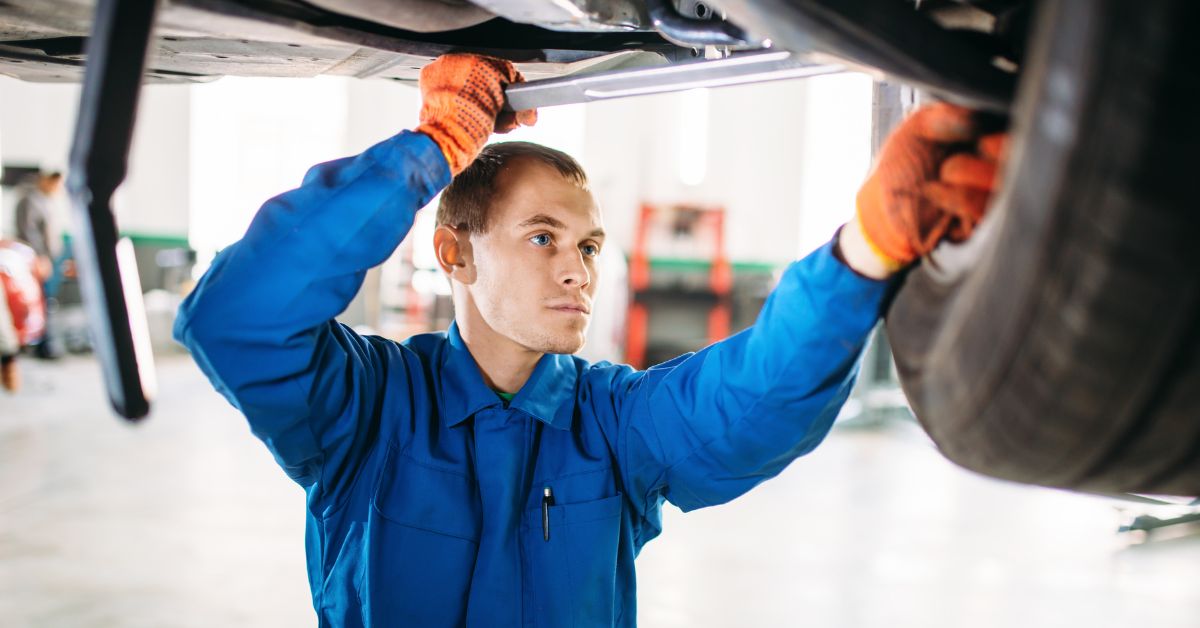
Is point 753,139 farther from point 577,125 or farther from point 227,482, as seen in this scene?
point 227,482

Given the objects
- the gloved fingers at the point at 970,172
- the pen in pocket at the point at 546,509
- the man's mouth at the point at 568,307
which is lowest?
the pen in pocket at the point at 546,509

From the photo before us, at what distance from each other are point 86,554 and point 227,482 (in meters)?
0.72

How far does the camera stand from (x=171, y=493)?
2.84 meters

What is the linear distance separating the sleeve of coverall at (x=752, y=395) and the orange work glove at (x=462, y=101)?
35 centimetres

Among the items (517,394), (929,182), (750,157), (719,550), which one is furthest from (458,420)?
(750,157)

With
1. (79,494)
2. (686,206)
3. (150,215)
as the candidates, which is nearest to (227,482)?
(79,494)

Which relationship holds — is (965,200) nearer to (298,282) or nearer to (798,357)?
(798,357)

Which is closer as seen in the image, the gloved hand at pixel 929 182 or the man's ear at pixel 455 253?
the gloved hand at pixel 929 182

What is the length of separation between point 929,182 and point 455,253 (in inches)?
28.0

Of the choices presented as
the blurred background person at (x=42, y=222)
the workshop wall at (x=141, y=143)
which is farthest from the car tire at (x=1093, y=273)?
the workshop wall at (x=141, y=143)

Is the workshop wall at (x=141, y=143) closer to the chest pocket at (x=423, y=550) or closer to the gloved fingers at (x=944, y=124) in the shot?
the chest pocket at (x=423, y=550)

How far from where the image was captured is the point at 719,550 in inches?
100

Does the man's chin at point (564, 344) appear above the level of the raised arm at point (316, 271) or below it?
below

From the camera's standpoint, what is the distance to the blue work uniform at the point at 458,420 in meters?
0.80
